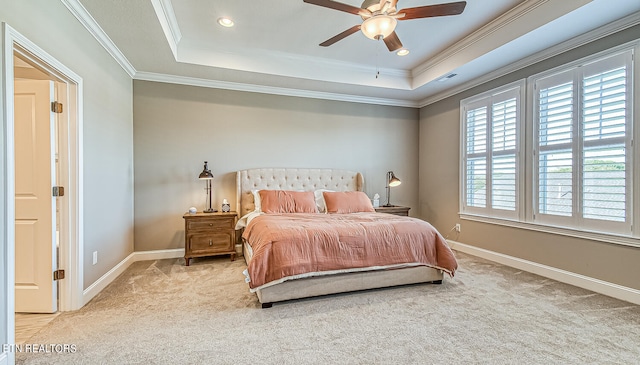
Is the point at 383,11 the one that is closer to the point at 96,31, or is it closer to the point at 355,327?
the point at 355,327

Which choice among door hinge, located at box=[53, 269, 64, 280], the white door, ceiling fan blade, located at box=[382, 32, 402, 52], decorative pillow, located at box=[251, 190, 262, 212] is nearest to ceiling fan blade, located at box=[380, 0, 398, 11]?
ceiling fan blade, located at box=[382, 32, 402, 52]

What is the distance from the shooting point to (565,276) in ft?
10.4

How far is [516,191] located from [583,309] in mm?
1659

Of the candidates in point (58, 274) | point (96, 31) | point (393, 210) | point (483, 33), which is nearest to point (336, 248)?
point (393, 210)

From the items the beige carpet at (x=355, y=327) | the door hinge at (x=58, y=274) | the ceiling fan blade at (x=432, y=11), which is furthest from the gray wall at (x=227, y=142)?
the ceiling fan blade at (x=432, y=11)

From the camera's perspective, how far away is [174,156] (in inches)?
167

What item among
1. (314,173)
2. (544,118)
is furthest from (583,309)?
(314,173)

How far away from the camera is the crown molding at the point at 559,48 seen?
2.70 metres

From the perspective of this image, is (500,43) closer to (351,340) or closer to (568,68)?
(568,68)

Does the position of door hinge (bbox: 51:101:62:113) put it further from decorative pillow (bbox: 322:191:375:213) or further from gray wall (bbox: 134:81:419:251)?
decorative pillow (bbox: 322:191:375:213)

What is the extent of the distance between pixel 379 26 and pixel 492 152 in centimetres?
284

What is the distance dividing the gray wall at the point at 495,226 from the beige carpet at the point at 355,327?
0.32m

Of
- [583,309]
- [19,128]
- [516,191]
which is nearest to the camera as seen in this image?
[19,128]

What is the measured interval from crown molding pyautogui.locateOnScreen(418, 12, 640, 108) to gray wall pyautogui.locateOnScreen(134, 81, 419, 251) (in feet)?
4.92
